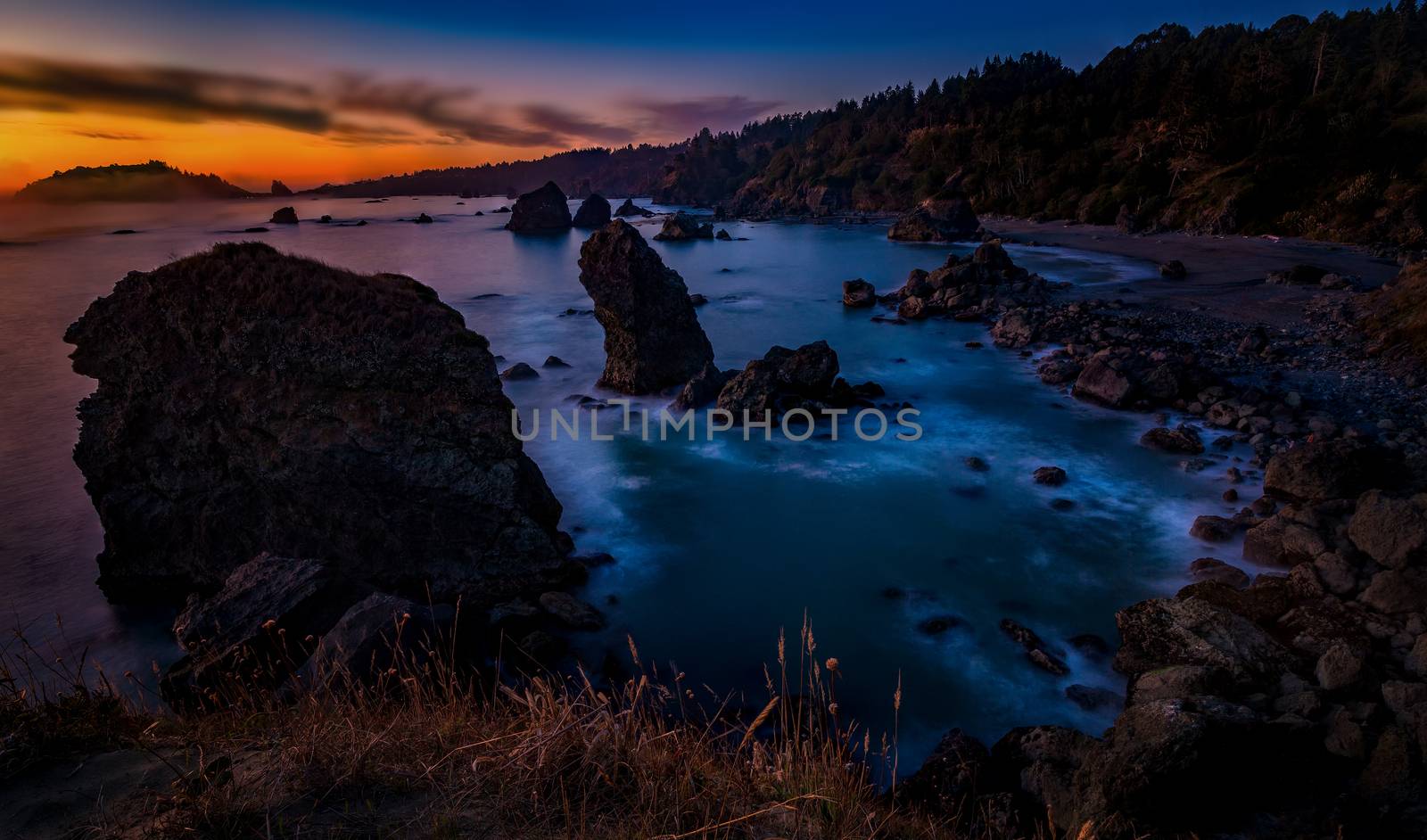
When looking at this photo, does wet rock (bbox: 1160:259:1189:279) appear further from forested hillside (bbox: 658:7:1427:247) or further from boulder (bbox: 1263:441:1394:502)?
boulder (bbox: 1263:441:1394:502)

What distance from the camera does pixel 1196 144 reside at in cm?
6881

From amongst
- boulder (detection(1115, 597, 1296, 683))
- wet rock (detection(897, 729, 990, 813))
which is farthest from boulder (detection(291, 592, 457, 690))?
boulder (detection(1115, 597, 1296, 683))

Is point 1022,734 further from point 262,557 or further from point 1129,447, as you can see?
point 1129,447

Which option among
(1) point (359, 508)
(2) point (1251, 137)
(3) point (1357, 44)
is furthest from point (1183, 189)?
(3) point (1357, 44)

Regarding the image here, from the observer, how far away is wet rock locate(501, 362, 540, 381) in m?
25.6

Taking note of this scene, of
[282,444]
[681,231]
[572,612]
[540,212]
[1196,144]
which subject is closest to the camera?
[572,612]

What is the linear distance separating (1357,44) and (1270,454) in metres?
154

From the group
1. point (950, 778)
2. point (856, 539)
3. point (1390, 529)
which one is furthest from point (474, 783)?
point (1390, 529)

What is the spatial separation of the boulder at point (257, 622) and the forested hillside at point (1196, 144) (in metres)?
60.2

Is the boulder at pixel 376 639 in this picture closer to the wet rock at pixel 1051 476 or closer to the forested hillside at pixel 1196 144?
the wet rock at pixel 1051 476

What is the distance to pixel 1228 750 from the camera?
623cm

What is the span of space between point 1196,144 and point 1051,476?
246 feet

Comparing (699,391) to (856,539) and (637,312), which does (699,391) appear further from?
(856,539)

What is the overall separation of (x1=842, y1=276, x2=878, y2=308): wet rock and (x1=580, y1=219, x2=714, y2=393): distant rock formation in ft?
63.9
